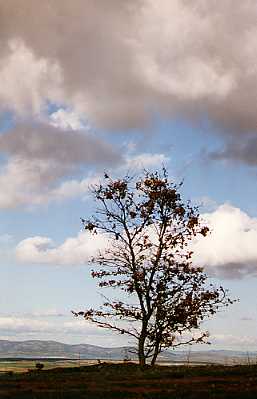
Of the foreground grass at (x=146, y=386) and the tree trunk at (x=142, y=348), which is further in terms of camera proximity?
the tree trunk at (x=142, y=348)

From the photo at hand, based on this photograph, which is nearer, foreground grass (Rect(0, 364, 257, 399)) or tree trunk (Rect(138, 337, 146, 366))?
foreground grass (Rect(0, 364, 257, 399))

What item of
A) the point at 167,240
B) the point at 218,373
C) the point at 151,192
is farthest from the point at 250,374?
the point at 151,192

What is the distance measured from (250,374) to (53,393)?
1410cm

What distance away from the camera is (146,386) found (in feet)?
96.1

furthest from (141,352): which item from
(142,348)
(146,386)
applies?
(146,386)

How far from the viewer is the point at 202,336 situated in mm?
44125

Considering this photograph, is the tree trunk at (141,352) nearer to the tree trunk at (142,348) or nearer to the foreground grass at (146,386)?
the tree trunk at (142,348)

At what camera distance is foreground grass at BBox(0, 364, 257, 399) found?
25328 millimetres

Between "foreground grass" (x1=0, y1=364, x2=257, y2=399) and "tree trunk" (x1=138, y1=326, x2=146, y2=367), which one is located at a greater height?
"tree trunk" (x1=138, y1=326, x2=146, y2=367)

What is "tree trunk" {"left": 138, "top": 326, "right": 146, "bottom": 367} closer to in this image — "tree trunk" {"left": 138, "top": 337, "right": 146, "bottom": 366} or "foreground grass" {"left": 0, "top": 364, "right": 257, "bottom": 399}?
"tree trunk" {"left": 138, "top": 337, "right": 146, "bottom": 366}

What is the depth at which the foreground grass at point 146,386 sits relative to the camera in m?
25.3

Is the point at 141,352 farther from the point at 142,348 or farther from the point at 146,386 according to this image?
the point at 146,386

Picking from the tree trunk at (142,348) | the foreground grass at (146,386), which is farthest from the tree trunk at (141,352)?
the foreground grass at (146,386)

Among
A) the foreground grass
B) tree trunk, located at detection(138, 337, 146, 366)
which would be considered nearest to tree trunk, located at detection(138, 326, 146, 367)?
tree trunk, located at detection(138, 337, 146, 366)
